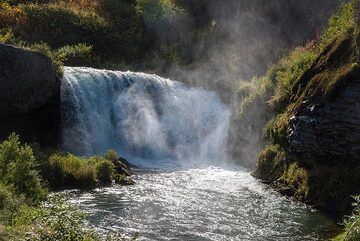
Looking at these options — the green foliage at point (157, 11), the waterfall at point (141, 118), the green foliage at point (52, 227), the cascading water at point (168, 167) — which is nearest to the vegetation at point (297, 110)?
the cascading water at point (168, 167)

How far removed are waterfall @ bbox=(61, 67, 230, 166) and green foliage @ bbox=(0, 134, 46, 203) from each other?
929 cm

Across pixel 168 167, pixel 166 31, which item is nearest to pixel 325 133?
pixel 168 167

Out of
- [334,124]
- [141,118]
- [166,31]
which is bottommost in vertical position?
[141,118]

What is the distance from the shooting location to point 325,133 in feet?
55.4

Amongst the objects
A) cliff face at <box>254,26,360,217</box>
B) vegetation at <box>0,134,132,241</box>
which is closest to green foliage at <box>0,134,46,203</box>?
vegetation at <box>0,134,132,241</box>

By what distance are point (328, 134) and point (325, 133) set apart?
12 centimetres

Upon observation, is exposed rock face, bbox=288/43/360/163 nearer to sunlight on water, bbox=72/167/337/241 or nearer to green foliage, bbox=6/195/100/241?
sunlight on water, bbox=72/167/337/241

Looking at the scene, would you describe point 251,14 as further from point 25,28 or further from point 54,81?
point 54,81

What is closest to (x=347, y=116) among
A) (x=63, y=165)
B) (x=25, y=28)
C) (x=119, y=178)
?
(x=119, y=178)

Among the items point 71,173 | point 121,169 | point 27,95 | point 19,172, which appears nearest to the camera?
point 19,172

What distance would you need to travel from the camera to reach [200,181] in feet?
68.0

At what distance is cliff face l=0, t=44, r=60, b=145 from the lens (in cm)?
2098

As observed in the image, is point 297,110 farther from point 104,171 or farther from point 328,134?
point 104,171

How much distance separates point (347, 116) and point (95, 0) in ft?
110
